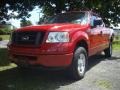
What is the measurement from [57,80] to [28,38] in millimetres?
1348

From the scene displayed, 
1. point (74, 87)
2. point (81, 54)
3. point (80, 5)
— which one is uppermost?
point (80, 5)

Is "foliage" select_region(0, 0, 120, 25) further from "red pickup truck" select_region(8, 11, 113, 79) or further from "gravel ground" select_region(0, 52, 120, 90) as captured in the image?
"red pickup truck" select_region(8, 11, 113, 79)

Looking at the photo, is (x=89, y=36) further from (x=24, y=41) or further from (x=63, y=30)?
(x=24, y=41)

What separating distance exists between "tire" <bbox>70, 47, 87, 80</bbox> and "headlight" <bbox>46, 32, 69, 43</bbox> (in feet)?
1.72

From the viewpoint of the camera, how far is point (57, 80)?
7074 millimetres

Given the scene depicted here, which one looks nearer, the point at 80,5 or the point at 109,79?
the point at 109,79

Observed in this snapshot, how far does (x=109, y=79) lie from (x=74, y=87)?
124 cm

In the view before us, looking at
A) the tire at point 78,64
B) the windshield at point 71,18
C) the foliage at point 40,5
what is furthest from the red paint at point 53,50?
the foliage at point 40,5

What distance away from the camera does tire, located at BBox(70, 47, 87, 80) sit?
6.71m

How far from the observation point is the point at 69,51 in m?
6.50

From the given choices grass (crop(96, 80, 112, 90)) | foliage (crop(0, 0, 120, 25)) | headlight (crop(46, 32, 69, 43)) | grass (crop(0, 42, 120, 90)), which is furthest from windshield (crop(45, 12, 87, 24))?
foliage (crop(0, 0, 120, 25))

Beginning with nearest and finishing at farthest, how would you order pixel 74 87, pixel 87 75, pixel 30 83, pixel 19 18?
pixel 74 87, pixel 30 83, pixel 87 75, pixel 19 18

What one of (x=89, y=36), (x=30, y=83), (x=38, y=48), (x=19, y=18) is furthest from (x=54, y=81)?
(x=19, y=18)

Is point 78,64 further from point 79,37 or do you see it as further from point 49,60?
point 49,60
